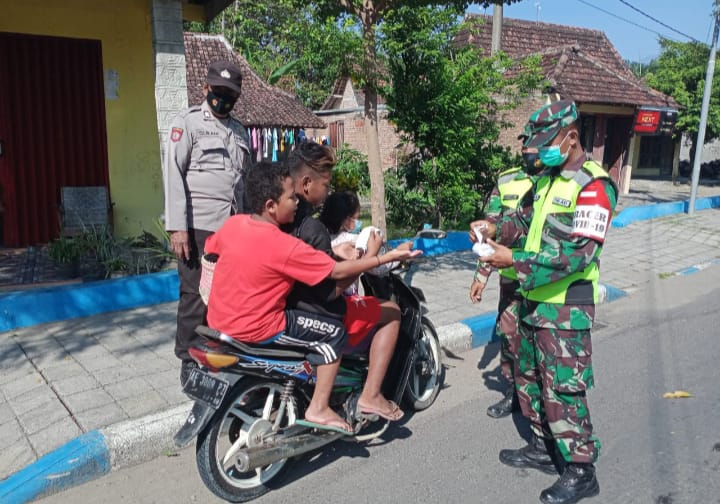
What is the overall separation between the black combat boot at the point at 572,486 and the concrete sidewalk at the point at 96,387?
85.6 inches

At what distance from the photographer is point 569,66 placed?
16.7 m

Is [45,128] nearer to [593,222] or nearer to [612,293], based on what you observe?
[593,222]

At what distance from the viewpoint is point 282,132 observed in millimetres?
18844

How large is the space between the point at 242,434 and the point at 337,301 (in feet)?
2.76

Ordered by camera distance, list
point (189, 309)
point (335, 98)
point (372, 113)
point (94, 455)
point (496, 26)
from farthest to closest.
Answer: point (335, 98), point (496, 26), point (372, 113), point (189, 309), point (94, 455)

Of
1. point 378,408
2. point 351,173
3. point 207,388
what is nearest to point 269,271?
point 207,388

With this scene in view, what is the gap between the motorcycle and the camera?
115 inches

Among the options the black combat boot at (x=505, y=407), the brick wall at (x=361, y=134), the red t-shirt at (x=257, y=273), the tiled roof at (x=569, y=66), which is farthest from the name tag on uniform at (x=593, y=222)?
the brick wall at (x=361, y=134)

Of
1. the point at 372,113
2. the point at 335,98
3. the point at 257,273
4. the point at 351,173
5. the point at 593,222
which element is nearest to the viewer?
the point at 593,222

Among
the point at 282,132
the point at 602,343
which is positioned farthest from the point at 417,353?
the point at 282,132

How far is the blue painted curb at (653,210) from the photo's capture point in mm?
12242

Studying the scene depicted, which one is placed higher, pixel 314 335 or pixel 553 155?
pixel 553 155

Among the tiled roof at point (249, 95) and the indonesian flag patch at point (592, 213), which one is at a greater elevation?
the tiled roof at point (249, 95)

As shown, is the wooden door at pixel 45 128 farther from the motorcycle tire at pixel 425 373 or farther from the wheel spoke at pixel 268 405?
the wheel spoke at pixel 268 405
